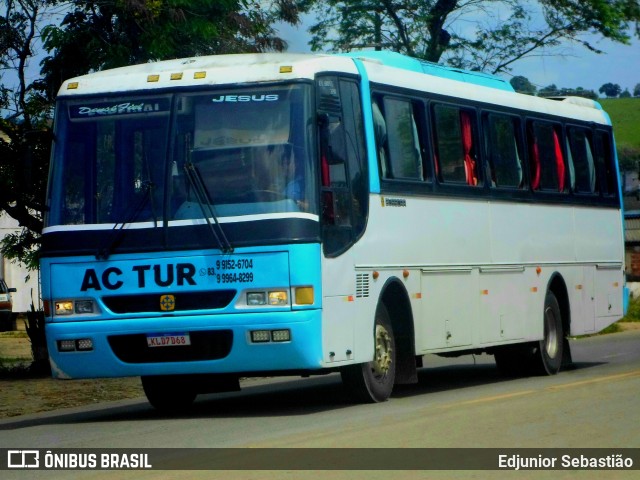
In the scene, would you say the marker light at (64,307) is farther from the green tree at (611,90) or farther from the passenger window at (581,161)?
the green tree at (611,90)

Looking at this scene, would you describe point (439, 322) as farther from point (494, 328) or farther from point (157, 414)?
point (157, 414)

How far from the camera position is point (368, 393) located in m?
13.5

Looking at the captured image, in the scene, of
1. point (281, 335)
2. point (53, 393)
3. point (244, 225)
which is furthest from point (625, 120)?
point (281, 335)

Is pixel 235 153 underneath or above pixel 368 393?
above

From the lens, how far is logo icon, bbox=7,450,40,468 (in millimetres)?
10062

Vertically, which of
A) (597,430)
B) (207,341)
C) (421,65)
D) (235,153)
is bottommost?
A: (597,430)

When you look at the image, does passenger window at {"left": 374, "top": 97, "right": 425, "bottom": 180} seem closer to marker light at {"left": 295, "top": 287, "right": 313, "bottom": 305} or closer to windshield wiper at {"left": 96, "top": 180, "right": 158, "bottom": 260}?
marker light at {"left": 295, "top": 287, "right": 313, "bottom": 305}

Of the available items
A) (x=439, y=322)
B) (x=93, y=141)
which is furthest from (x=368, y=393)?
(x=93, y=141)

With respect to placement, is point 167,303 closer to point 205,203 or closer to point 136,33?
point 205,203

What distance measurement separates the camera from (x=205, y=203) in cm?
1259

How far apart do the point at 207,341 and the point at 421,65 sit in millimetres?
4736

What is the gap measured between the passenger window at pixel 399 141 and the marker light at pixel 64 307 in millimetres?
3304

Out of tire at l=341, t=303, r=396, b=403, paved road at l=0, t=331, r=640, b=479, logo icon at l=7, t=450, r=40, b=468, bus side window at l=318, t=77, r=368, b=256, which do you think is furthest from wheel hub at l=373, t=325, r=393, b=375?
logo icon at l=7, t=450, r=40, b=468

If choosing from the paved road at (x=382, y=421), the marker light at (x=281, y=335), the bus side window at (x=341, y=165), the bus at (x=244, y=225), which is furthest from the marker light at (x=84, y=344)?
the bus side window at (x=341, y=165)
